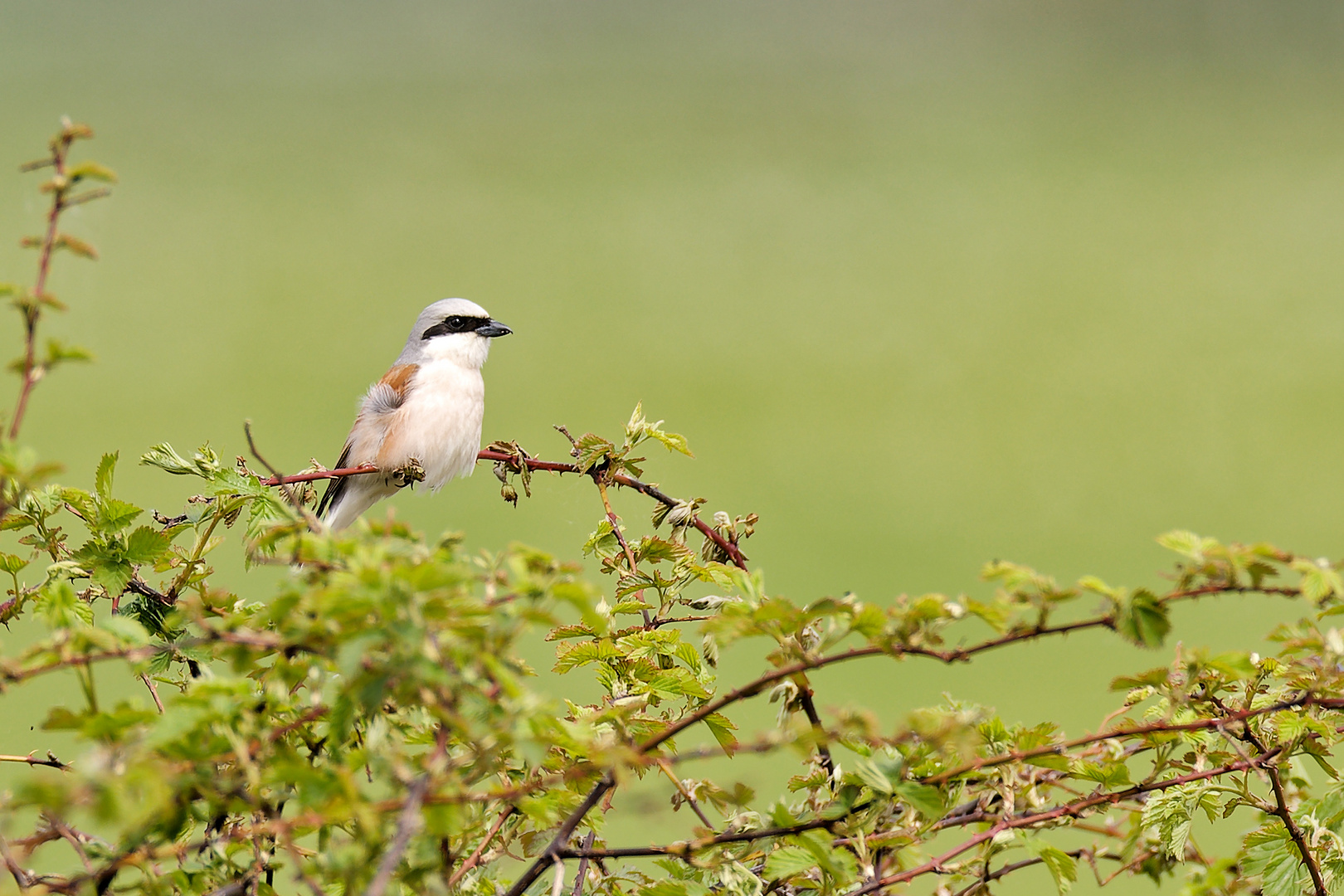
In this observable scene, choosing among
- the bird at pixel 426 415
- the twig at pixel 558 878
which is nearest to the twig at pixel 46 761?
the twig at pixel 558 878

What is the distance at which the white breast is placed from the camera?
6.98 feet

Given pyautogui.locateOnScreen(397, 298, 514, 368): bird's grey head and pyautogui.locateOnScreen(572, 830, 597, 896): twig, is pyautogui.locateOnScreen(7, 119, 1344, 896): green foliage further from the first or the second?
pyautogui.locateOnScreen(397, 298, 514, 368): bird's grey head

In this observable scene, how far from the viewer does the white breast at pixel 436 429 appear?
6.98 ft

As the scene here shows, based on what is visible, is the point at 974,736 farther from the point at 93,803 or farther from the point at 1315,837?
the point at 93,803

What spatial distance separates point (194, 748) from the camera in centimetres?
60

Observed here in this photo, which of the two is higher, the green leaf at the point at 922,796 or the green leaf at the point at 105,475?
the green leaf at the point at 105,475

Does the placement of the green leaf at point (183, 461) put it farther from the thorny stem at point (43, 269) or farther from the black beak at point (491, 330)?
the black beak at point (491, 330)

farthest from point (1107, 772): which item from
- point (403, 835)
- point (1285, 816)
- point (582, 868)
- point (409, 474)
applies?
point (409, 474)

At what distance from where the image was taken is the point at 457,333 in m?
2.27

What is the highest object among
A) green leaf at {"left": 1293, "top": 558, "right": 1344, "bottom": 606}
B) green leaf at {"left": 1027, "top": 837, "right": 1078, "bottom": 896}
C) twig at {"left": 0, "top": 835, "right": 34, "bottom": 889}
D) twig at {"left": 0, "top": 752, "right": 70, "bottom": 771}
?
green leaf at {"left": 1293, "top": 558, "right": 1344, "bottom": 606}

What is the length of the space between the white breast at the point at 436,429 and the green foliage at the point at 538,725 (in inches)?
38.4

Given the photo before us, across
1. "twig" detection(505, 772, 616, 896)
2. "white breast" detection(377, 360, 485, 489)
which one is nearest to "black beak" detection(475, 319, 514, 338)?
"white breast" detection(377, 360, 485, 489)

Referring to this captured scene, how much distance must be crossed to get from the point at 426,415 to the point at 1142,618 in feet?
5.68

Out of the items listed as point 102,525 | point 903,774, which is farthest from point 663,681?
point 102,525
